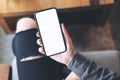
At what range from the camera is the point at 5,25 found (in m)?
1.28

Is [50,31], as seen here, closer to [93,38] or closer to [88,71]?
[88,71]

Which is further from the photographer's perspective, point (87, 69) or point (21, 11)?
point (21, 11)

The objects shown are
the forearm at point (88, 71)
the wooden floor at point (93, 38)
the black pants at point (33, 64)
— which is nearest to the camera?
the forearm at point (88, 71)

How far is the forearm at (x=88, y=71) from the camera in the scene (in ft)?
2.59

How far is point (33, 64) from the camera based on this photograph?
912mm

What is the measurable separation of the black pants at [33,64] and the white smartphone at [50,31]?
11cm

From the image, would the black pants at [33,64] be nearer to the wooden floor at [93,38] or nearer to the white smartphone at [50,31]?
the white smartphone at [50,31]

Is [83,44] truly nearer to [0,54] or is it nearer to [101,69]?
[0,54]

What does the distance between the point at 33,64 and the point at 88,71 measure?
0.21 m

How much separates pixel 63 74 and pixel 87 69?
0.17 meters

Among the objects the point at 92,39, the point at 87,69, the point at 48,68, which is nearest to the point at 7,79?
the point at 48,68

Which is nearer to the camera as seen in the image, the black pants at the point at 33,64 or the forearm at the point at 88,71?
the forearm at the point at 88,71

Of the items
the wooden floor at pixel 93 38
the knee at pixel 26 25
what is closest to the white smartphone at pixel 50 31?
the knee at pixel 26 25

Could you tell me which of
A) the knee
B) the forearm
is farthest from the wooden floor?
the forearm
